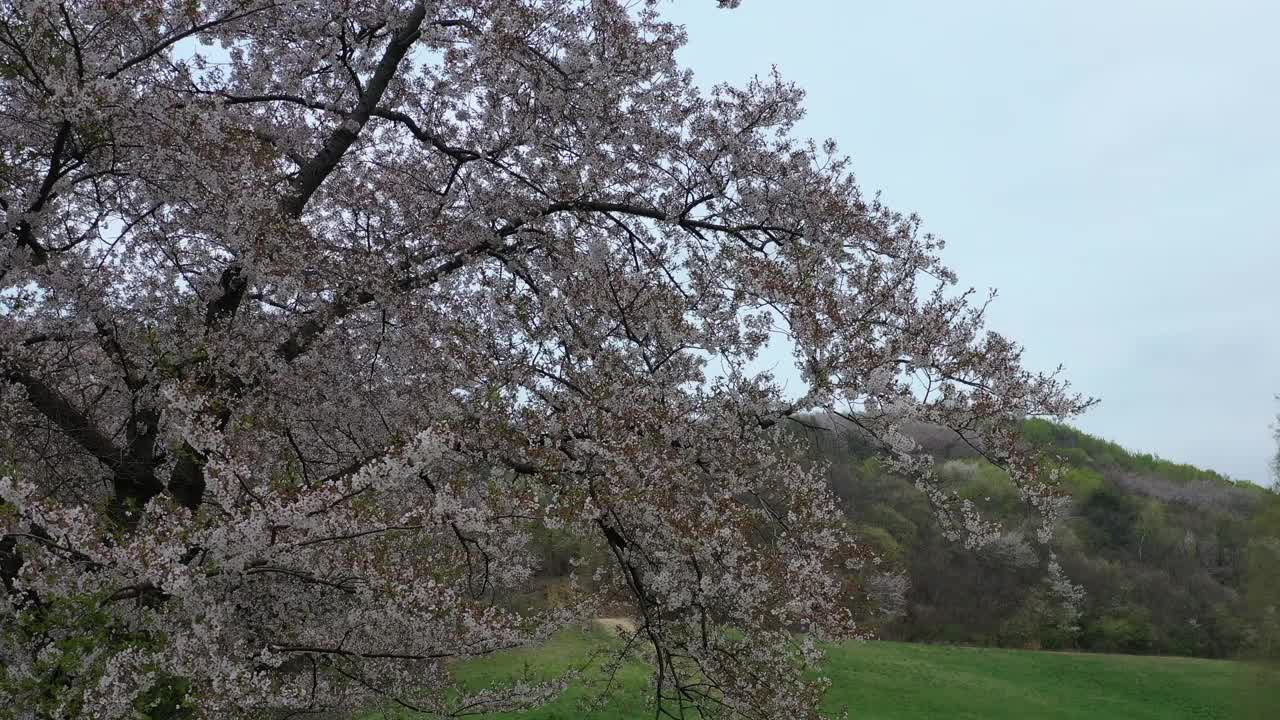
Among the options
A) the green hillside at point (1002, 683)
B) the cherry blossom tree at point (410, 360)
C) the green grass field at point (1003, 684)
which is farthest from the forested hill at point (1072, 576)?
the cherry blossom tree at point (410, 360)

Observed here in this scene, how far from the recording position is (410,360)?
5941 millimetres

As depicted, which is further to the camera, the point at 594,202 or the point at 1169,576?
the point at 1169,576

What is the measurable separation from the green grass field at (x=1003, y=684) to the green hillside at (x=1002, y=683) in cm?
3

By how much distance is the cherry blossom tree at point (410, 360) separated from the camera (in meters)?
3.52

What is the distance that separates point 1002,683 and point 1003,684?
0.13 m

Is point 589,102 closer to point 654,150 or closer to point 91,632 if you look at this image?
point 654,150

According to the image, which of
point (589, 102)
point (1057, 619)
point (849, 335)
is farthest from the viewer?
→ point (1057, 619)

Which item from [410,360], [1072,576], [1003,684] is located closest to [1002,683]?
[1003,684]

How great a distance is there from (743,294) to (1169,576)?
43756 millimetres

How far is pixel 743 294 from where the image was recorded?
16.6ft

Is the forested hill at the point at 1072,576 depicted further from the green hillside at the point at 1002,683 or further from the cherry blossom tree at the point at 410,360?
the cherry blossom tree at the point at 410,360

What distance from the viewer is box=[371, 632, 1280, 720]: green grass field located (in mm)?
20156

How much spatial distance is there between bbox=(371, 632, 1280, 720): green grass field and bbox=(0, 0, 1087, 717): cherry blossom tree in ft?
39.7

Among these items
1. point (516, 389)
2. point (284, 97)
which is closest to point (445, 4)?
point (284, 97)
